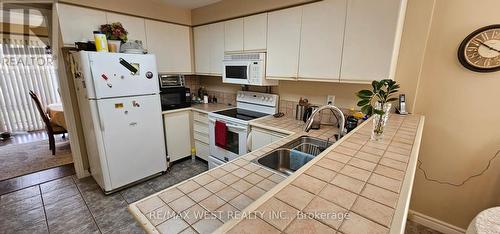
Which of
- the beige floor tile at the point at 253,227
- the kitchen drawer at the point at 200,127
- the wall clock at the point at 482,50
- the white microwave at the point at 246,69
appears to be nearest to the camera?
the beige floor tile at the point at 253,227

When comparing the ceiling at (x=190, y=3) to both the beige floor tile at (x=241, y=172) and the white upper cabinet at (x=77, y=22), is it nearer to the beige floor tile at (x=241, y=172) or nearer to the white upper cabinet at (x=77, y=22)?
the white upper cabinet at (x=77, y=22)

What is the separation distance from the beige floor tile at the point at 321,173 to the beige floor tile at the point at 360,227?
20 cm

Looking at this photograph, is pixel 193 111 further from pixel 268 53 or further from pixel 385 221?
pixel 385 221

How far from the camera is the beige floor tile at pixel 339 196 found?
0.64m

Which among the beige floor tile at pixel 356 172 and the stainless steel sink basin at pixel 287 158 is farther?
the stainless steel sink basin at pixel 287 158

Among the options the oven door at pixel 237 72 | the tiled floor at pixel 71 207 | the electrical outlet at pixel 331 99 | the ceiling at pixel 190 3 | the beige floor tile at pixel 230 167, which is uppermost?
the ceiling at pixel 190 3

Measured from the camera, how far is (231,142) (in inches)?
102

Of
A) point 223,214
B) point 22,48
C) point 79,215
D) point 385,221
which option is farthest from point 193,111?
point 22,48

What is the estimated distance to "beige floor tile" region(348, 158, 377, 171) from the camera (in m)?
0.86

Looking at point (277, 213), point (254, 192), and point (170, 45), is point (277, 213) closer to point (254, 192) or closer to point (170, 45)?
point (254, 192)

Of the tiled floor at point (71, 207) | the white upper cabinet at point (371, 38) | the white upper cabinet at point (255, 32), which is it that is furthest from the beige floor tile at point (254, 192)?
the white upper cabinet at point (255, 32)

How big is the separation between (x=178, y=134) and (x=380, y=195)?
277 cm

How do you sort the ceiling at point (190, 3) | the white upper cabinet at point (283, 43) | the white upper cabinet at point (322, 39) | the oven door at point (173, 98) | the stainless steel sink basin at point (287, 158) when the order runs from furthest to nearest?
1. the oven door at point (173, 98)
2. the ceiling at point (190, 3)
3. the white upper cabinet at point (283, 43)
4. the white upper cabinet at point (322, 39)
5. the stainless steel sink basin at point (287, 158)

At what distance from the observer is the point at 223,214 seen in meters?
0.80
